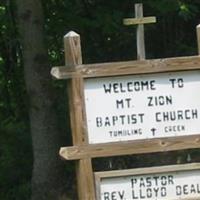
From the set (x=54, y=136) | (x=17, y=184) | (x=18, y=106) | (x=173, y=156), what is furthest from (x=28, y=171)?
(x=18, y=106)

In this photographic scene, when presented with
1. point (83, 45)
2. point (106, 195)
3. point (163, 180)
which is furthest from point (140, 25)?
point (83, 45)

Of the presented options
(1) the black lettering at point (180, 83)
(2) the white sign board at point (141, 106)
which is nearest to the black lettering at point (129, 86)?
(2) the white sign board at point (141, 106)

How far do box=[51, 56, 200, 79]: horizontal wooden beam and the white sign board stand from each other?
42 millimetres

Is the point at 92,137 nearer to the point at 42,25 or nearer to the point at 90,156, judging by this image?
the point at 90,156

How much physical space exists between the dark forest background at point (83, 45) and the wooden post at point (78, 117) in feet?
11.3

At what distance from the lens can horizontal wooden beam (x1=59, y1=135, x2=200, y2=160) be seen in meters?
5.46

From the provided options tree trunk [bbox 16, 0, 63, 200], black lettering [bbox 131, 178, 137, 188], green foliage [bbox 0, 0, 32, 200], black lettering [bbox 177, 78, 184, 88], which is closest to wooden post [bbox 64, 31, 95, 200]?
black lettering [bbox 131, 178, 137, 188]

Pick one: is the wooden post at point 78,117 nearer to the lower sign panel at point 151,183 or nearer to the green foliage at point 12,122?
the lower sign panel at point 151,183

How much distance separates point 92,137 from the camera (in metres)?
5.46

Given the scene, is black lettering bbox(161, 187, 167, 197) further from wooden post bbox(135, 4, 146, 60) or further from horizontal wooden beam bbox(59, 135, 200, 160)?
wooden post bbox(135, 4, 146, 60)

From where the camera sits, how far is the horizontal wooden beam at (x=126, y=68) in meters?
5.47

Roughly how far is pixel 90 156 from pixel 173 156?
203 inches

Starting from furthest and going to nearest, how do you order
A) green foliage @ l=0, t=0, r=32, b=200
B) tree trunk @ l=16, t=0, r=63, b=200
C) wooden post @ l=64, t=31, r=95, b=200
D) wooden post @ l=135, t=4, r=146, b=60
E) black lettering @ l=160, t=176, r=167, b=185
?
green foliage @ l=0, t=0, r=32, b=200, tree trunk @ l=16, t=0, r=63, b=200, wooden post @ l=135, t=4, r=146, b=60, black lettering @ l=160, t=176, r=167, b=185, wooden post @ l=64, t=31, r=95, b=200

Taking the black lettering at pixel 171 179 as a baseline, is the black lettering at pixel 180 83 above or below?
above
